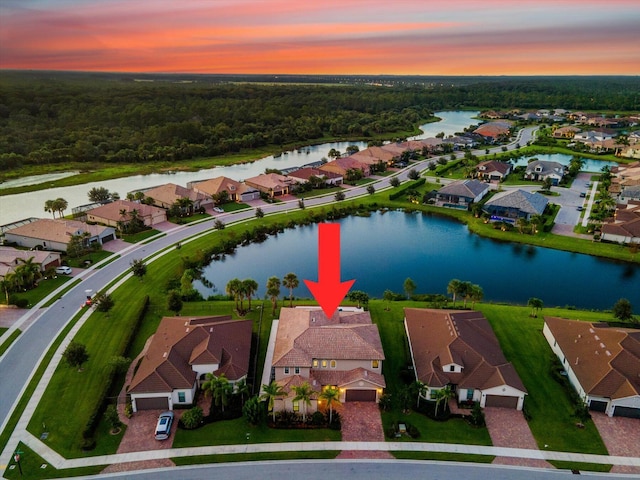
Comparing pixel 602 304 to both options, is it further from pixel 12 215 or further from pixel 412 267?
pixel 12 215

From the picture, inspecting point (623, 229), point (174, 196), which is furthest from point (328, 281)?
point (623, 229)

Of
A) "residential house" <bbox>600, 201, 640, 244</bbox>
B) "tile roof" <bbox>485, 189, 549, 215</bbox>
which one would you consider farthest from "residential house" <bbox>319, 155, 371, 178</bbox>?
"residential house" <bbox>600, 201, 640, 244</bbox>

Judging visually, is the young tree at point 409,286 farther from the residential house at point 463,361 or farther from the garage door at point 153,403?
the garage door at point 153,403

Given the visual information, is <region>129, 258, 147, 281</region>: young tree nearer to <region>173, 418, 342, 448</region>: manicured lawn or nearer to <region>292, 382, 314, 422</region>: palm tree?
<region>173, 418, 342, 448</region>: manicured lawn

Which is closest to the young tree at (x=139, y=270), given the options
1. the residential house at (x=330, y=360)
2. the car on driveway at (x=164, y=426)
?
the residential house at (x=330, y=360)

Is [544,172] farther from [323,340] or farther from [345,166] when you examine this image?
[323,340]

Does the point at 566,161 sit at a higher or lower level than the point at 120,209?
lower
